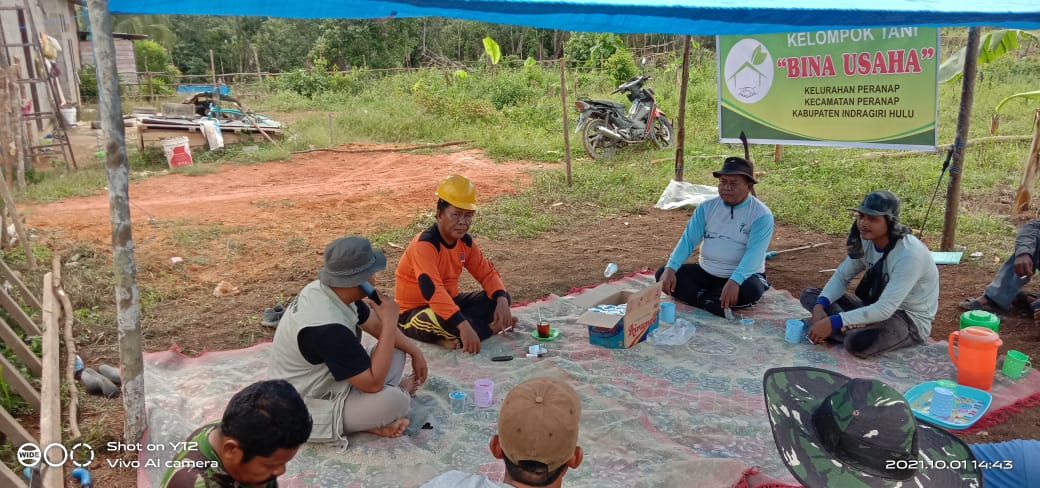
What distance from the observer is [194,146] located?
11.6 m

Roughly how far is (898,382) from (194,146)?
11.4m

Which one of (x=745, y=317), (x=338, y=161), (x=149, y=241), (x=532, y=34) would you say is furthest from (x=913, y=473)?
(x=532, y=34)

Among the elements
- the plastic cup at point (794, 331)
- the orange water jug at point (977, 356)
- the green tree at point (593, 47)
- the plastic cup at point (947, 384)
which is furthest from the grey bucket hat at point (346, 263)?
the green tree at point (593, 47)

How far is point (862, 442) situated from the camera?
59.6 inches

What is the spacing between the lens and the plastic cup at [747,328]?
13.4ft

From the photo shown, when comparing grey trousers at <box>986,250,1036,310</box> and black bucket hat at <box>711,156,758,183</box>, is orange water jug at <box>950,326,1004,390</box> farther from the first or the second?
black bucket hat at <box>711,156,758,183</box>

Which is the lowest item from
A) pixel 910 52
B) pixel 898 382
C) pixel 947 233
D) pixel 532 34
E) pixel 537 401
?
pixel 898 382

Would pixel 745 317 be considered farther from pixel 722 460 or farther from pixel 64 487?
pixel 64 487

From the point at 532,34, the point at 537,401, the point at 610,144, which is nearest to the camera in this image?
the point at 537,401

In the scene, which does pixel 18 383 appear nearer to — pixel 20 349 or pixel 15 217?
pixel 20 349

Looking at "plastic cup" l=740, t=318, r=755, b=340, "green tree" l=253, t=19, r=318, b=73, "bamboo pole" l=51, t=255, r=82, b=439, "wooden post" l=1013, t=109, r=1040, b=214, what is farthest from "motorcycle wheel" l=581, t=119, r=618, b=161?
"green tree" l=253, t=19, r=318, b=73

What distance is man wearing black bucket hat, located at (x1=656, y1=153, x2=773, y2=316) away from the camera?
14.1 feet

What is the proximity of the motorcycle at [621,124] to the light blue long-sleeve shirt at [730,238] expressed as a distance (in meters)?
5.84

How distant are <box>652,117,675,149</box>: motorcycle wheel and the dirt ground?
242 centimetres
